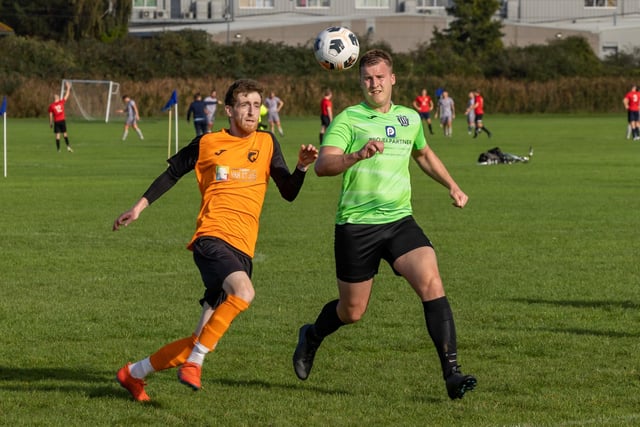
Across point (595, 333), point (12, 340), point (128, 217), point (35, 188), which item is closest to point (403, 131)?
point (128, 217)

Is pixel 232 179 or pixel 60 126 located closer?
pixel 232 179

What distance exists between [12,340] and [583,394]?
4513 mm

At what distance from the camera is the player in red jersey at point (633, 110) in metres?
45.9

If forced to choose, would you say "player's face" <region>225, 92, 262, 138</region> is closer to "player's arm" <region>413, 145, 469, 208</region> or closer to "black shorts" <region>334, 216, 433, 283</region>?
"black shorts" <region>334, 216, 433, 283</region>

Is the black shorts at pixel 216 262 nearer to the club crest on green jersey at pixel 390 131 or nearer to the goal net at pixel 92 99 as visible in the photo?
the club crest on green jersey at pixel 390 131

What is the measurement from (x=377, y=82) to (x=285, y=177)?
82cm

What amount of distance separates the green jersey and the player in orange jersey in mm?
322

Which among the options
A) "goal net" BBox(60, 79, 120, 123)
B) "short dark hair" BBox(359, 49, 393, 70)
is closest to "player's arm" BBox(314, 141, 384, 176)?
"short dark hair" BBox(359, 49, 393, 70)

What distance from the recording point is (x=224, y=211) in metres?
7.76

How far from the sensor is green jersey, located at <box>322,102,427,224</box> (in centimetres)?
785

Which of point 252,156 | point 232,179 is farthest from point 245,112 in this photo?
point 232,179

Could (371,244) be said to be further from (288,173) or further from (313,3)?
(313,3)

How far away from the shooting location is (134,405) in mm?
7656

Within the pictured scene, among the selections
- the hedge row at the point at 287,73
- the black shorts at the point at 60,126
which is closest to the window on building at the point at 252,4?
the hedge row at the point at 287,73
